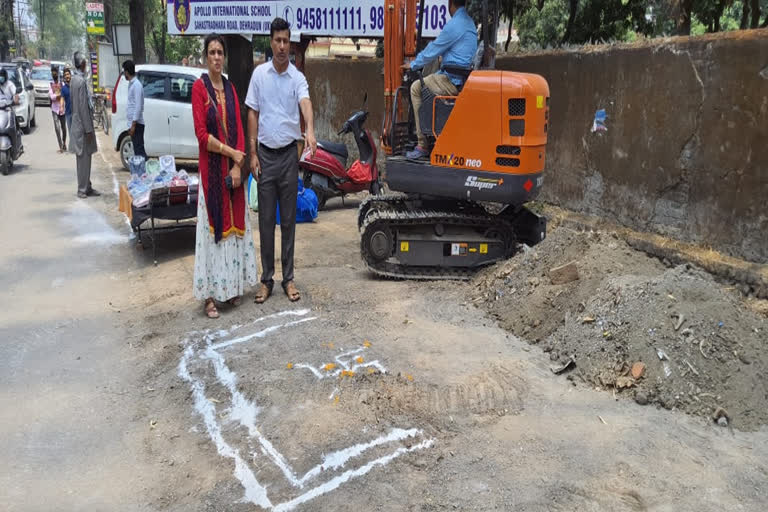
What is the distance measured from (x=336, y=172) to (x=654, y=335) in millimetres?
6346

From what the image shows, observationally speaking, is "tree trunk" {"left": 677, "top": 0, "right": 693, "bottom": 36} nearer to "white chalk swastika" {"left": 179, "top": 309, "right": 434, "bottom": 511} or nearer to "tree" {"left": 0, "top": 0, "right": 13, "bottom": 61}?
"white chalk swastika" {"left": 179, "top": 309, "right": 434, "bottom": 511}

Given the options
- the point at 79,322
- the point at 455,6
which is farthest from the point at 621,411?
the point at 79,322

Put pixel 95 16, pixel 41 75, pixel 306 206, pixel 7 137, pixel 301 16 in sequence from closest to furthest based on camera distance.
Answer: pixel 306 206
pixel 301 16
pixel 7 137
pixel 95 16
pixel 41 75

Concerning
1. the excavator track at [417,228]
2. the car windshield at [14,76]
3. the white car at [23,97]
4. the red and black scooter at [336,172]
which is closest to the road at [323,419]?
the excavator track at [417,228]

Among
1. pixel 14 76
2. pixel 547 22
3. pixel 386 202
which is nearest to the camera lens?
pixel 386 202

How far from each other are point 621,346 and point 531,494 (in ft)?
5.10

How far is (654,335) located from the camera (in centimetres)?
425

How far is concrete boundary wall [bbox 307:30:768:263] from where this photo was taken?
17.7 feet

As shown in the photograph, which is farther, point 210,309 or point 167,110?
point 167,110

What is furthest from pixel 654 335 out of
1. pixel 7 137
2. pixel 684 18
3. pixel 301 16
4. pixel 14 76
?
pixel 14 76

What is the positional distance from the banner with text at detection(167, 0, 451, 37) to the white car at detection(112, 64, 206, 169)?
159 centimetres

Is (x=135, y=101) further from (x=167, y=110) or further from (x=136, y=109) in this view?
(x=167, y=110)

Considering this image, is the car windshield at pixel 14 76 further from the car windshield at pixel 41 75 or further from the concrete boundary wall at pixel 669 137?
the concrete boundary wall at pixel 669 137

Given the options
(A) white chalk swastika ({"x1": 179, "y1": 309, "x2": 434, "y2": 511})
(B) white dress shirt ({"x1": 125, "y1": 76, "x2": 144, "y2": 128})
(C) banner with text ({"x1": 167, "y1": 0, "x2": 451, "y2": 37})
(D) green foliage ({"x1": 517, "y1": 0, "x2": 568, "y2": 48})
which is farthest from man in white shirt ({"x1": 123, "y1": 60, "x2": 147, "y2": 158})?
(D) green foliage ({"x1": 517, "y1": 0, "x2": 568, "y2": 48})
